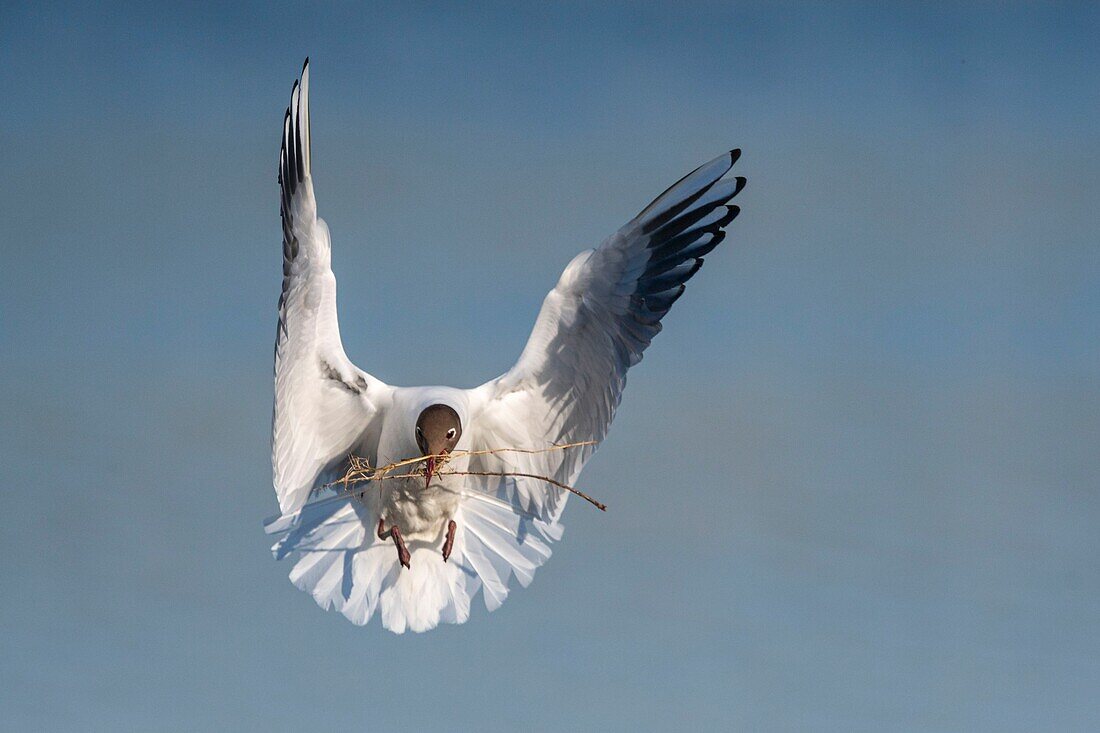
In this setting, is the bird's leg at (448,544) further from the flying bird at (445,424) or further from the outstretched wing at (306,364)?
the outstretched wing at (306,364)

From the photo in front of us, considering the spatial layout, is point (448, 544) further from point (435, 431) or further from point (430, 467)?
point (435, 431)

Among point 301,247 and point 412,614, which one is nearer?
point 301,247

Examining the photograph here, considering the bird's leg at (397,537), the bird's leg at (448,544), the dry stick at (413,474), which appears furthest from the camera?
the bird's leg at (448,544)

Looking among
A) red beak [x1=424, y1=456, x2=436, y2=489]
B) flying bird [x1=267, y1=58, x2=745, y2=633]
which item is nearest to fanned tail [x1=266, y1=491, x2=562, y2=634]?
flying bird [x1=267, y1=58, x2=745, y2=633]

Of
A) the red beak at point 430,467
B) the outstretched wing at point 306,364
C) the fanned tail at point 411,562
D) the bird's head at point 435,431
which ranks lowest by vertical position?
the fanned tail at point 411,562

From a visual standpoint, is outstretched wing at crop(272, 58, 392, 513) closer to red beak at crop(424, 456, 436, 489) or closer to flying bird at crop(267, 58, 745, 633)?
flying bird at crop(267, 58, 745, 633)

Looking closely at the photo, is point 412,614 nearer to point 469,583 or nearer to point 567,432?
point 469,583

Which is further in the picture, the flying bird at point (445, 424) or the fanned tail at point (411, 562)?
the fanned tail at point (411, 562)

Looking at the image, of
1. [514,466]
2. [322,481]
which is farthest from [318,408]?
[514,466]

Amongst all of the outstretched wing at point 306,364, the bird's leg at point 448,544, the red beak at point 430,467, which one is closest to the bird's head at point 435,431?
the red beak at point 430,467
